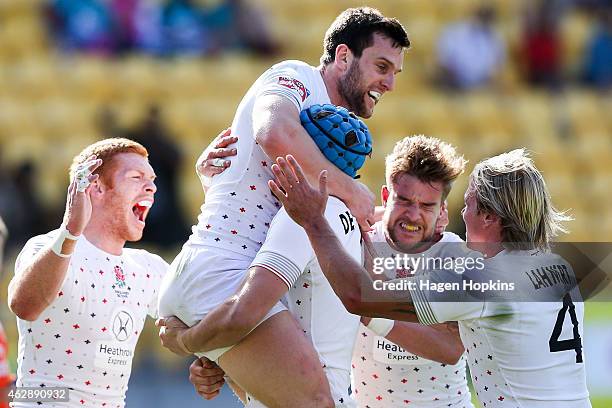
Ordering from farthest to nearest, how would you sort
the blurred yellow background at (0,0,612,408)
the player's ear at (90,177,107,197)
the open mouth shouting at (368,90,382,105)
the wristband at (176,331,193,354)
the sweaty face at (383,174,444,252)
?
the blurred yellow background at (0,0,612,408)
the player's ear at (90,177,107,197)
the sweaty face at (383,174,444,252)
the open mouth shouting at (368,90,382,105)
the wristband at (176,331,193,354)

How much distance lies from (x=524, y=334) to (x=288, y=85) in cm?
131

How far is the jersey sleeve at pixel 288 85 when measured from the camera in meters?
4.53

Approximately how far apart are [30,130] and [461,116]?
4747mm

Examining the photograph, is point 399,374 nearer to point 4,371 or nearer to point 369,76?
point 369,76

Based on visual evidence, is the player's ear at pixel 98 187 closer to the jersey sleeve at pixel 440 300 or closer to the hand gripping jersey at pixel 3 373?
the hand gripping jersey at pixel 3 373

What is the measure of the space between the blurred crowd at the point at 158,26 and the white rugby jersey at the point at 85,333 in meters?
7.40

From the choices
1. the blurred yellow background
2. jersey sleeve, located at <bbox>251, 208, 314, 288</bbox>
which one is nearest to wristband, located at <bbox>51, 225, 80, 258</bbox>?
jersey sleeve, located at <bbox>251, 208, 314, 288</bbox>

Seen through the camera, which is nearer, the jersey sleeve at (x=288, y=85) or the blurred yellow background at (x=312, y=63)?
the jersey sleeve at (x=288, y=85)

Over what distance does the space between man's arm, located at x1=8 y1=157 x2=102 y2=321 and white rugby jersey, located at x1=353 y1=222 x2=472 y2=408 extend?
1.27m

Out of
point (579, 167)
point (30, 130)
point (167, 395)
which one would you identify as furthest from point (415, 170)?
point (579, 167)

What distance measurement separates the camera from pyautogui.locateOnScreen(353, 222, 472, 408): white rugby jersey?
517cm

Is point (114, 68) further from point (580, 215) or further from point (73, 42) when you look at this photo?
point (580, 215)

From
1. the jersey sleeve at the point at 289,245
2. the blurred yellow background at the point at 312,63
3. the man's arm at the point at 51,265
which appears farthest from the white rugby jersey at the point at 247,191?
the blurred yellow background at the point at 312,63

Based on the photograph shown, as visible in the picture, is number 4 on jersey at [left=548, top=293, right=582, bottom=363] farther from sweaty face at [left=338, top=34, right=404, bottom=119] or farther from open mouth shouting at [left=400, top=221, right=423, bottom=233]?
sweaty face at [left=338, top=34, right=404, bottom=119]
